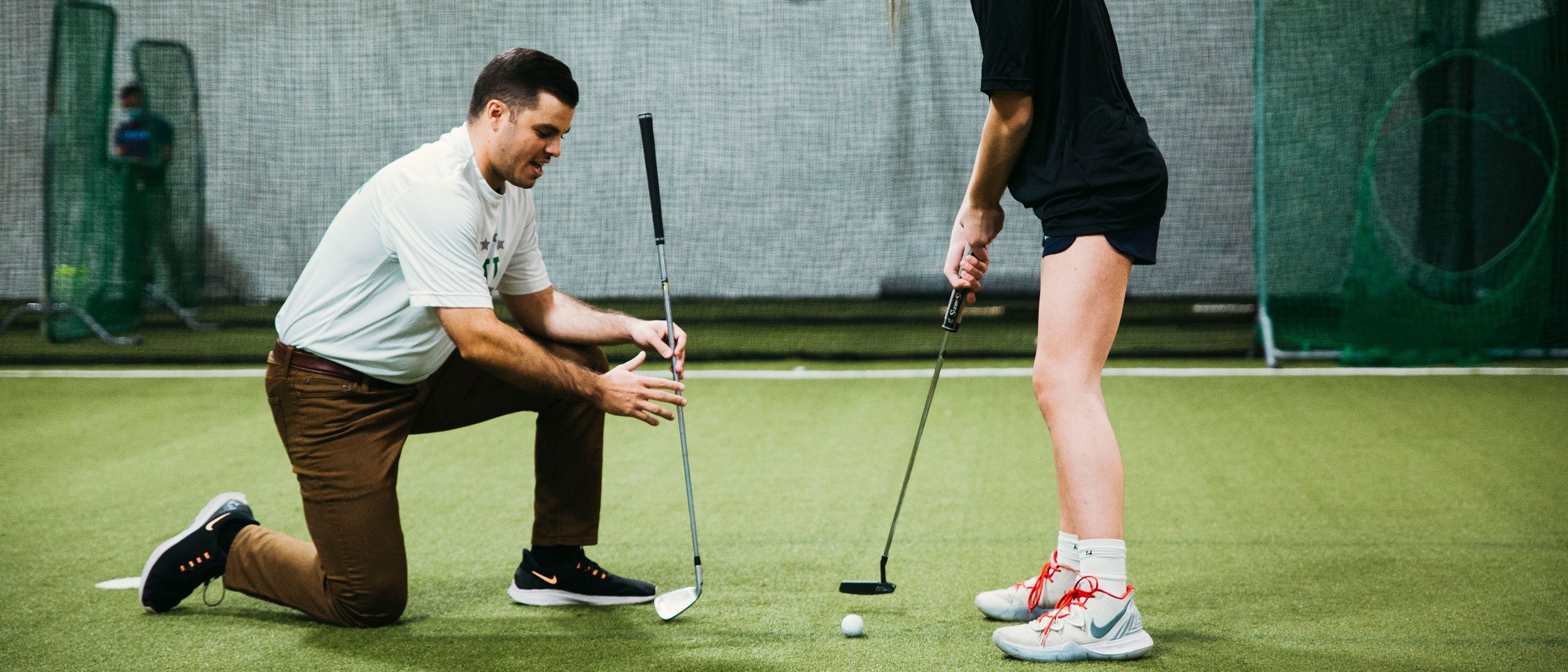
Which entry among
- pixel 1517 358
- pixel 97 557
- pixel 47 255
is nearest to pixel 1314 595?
pixel 97 557

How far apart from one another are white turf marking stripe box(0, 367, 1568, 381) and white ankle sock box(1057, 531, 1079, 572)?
3.06 m

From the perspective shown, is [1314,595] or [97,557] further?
[97,557]

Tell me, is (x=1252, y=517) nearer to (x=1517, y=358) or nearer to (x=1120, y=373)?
(x=1120, y=373)

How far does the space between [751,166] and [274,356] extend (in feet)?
18.0

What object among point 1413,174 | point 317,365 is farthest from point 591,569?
point 1413,174

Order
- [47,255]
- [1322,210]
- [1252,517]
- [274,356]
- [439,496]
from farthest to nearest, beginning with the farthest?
[47,255] → [1322,210] → [439,496] → [1252,517] → [274,356]

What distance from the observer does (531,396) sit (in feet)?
7.86

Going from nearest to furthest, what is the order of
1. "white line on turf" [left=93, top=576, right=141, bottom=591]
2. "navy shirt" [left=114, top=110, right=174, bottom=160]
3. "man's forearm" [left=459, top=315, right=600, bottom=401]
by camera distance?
1. "man's forearm" [left=459, top=315, right=600, bottom=401]
2. "white line on turf" [left=93, top=576, right=141, bottom=591]
3. "navy shirt" [left=114, top=110, right=174, bottom=160]

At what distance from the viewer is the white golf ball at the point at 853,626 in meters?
2.15

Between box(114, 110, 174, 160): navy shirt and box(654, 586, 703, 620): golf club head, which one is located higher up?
box(114, 110, 174, 160): navy shirt

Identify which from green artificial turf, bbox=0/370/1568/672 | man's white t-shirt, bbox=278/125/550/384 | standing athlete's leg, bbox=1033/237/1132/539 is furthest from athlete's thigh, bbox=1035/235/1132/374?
man's white t-shirt, bbox=278/125/550/384

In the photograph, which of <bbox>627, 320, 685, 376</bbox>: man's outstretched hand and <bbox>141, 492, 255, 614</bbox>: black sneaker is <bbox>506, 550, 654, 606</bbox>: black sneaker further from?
<bbox>141, 492, 255, 614</bbox>: black sneaker

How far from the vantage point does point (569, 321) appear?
2.43m

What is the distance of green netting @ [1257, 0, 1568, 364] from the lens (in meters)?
5.43
